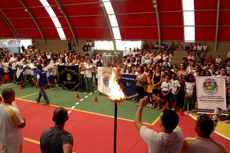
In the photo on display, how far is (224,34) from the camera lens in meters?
20.1

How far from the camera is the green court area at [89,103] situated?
987 centimetres

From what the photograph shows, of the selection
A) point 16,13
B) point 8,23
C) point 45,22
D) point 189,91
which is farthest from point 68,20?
point 189,91

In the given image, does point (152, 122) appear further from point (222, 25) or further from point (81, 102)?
point (222, 25)

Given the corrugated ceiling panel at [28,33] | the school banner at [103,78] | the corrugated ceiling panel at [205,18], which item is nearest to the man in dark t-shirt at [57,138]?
the school banner at [103,78]

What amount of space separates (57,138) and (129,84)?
9066mm

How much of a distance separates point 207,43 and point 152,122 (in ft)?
50.2

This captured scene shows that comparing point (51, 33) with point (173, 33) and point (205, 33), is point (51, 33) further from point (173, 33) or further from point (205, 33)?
point (205, 33)

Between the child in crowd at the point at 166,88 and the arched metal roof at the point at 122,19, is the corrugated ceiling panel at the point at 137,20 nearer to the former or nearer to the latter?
the arched metal roof at the point at 122,19

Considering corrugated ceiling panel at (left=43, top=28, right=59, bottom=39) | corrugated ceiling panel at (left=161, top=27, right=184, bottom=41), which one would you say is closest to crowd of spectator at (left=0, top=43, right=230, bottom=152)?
corrugated ceiling panel at (left=161, top=27, right=184, bottom=41)

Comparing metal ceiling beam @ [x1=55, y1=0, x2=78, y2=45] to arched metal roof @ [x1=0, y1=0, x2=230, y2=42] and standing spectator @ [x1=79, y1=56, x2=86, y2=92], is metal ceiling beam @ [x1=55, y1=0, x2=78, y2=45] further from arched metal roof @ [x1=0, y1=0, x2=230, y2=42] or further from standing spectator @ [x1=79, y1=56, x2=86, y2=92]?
standing spectator @ [x1=79, y1=56, x2=86, y2=92]

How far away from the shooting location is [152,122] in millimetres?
8906

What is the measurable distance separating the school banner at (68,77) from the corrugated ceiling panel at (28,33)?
19452 mm

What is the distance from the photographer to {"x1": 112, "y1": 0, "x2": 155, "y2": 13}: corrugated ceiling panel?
69.0 ft

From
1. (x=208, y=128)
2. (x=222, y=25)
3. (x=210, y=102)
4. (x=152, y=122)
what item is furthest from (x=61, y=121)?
(x=222, y=25)
